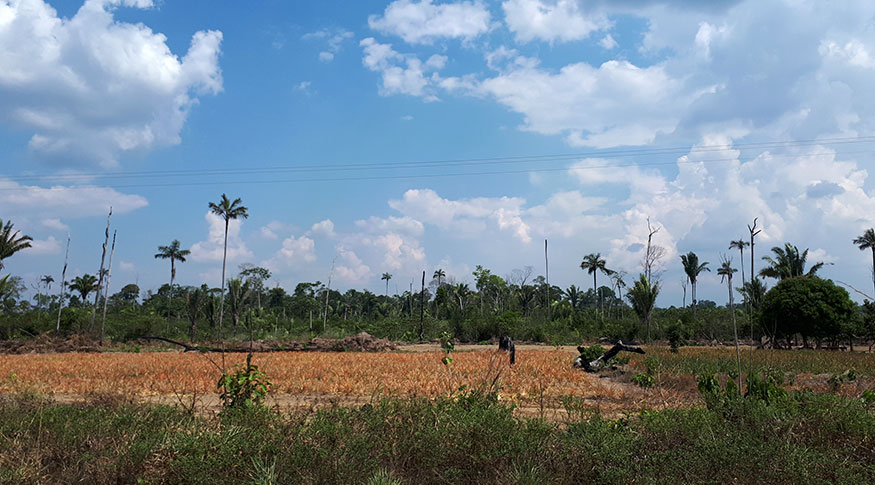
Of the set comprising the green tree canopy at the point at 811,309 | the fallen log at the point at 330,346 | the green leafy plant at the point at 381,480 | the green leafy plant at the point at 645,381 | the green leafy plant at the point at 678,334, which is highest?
the green tree canopy at the point at 811,309

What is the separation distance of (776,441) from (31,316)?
46.6m

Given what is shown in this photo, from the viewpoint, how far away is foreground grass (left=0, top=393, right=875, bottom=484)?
4188mm

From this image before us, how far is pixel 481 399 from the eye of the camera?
6.01 metres

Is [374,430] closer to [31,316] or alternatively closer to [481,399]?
[481,399]

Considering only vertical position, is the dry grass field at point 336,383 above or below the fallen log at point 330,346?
above

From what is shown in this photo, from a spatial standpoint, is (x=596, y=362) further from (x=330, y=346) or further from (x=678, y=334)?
(x=330, y=346)

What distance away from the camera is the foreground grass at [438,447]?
13.7 ft

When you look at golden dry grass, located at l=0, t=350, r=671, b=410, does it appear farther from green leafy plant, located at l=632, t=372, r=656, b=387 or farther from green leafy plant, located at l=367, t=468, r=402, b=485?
green leafy plant, located at l=367, t=468, r=402, b=485

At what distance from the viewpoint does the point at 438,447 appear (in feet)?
15.4

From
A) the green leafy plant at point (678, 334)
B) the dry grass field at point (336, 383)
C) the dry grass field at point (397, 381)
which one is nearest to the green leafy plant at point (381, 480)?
the dry grass field at point (397, 381)

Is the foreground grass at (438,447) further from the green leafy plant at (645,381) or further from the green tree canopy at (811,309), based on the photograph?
the green tree canopy at (811,309)

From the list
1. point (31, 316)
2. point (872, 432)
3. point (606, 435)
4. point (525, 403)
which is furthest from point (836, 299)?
point (31, 316)

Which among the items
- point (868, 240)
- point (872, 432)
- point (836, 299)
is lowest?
point (872, 432)

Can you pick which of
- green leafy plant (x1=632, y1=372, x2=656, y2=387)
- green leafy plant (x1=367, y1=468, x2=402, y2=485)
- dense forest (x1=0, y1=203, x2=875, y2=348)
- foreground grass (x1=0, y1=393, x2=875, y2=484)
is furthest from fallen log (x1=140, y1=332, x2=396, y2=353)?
green leafy plant (x1=367, y1=468, x2=402, y2=485)
